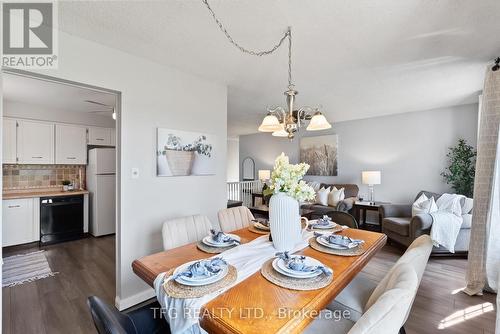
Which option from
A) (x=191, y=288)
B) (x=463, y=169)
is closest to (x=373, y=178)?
(x=463, y=169)

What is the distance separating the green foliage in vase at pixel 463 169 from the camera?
3.89m

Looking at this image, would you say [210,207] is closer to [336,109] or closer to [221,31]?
[221,31]

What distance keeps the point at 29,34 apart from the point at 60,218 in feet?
11.0

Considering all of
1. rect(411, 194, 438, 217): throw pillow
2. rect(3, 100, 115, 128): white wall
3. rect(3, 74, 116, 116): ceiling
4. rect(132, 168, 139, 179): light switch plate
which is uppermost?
rect(3, 74, 116, 116): ceiling

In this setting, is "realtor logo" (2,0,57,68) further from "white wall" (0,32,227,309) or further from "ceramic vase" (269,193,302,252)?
"ceramic vase" (269,193,302,252)

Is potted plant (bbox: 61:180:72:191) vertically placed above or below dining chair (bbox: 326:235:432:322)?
above

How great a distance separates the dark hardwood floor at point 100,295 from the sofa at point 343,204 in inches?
52.8

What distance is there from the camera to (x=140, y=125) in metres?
2.36

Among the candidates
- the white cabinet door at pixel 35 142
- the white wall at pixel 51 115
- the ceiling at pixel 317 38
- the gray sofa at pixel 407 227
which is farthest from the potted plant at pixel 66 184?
the gray sofa at pixel 407 227

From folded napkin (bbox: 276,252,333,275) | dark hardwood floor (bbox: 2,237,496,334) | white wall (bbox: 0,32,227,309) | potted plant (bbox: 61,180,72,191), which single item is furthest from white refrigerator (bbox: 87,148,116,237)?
folded napkin (bbox: 276,252,333,275)

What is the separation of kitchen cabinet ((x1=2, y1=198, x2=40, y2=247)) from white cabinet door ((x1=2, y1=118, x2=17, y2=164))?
687 mm

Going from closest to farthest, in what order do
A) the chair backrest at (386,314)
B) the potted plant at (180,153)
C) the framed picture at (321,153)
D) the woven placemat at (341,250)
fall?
the chair backrest at (386,314) < the woven placemat at (341,250) < the potted plant at (180,153) < the framed picture at (321,153)

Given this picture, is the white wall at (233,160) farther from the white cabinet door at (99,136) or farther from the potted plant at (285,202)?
the potted plant at (285,202)

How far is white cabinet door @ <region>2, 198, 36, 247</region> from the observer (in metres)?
3.60
